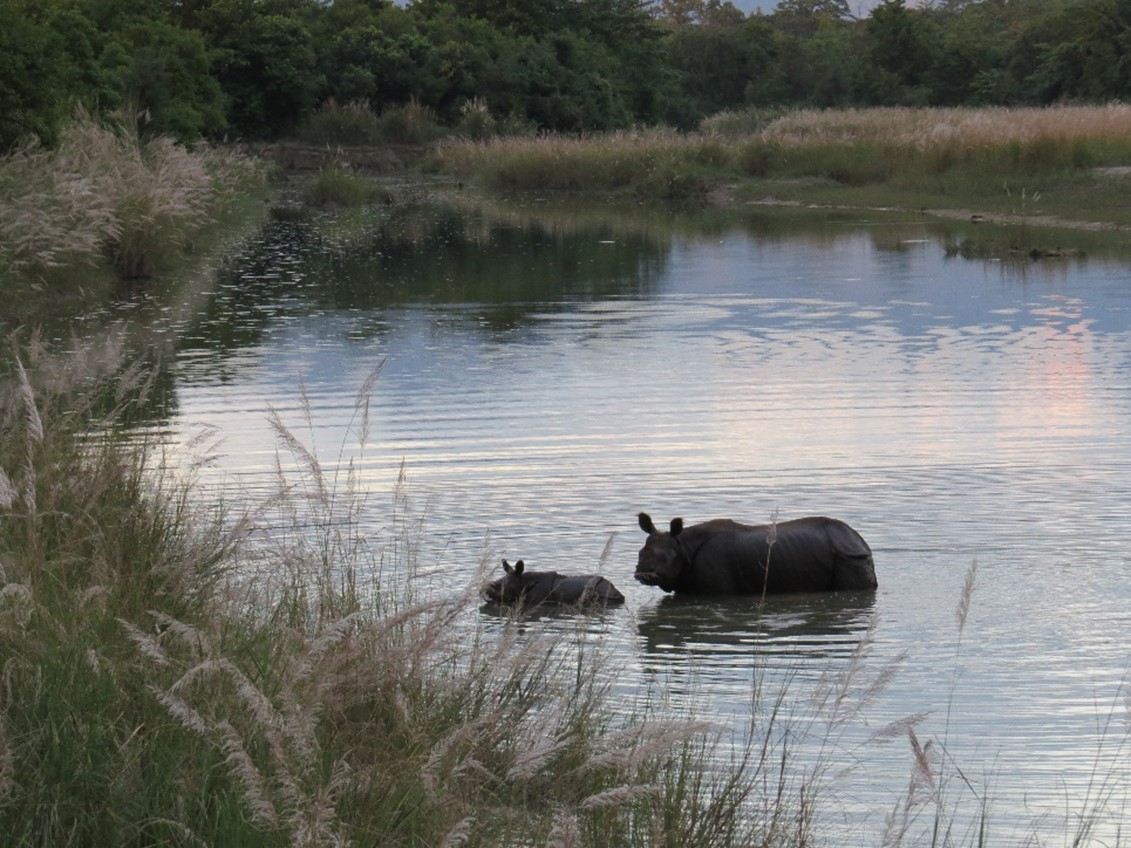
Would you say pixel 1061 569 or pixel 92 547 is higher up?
pixel 92 547

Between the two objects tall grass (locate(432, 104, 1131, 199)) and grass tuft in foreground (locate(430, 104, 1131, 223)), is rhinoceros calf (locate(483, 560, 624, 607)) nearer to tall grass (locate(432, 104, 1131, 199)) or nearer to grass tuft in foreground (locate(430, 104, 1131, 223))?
grass tuft in foreground (locate(430, 104, 1131, 223))

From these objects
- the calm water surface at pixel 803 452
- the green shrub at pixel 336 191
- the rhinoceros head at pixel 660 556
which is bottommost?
the calm water surface at pixel 803 452

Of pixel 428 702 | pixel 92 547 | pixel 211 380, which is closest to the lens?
pixel 428 702

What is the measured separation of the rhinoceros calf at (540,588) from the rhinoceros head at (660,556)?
0.19m

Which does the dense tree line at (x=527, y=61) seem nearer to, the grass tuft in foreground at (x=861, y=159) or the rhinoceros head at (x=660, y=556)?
the grass tuft in foreground at (x=861, y=159)

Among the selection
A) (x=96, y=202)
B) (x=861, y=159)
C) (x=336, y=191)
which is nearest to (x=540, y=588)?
(x=96, y=202)

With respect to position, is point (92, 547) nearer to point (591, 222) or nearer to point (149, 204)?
point (149, 204)

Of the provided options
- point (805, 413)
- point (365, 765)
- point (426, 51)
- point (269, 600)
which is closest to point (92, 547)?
point (269, 600)

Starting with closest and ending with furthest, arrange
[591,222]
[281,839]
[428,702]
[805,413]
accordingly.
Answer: [281,839] → [428,702] → [805,413] → [591,222]

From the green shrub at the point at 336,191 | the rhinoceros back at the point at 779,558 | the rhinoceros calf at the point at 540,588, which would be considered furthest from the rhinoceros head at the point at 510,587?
the green shrub at the point at 336,191

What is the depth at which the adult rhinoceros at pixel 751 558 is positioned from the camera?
8.29 m

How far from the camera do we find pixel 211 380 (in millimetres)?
14750

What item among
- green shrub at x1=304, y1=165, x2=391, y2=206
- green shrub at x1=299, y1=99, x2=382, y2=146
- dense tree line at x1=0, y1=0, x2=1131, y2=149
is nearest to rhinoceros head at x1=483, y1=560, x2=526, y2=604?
dense tree line at x1=0, y1=0, x2=1131, y2=149

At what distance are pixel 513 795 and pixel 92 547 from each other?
8.23ft
